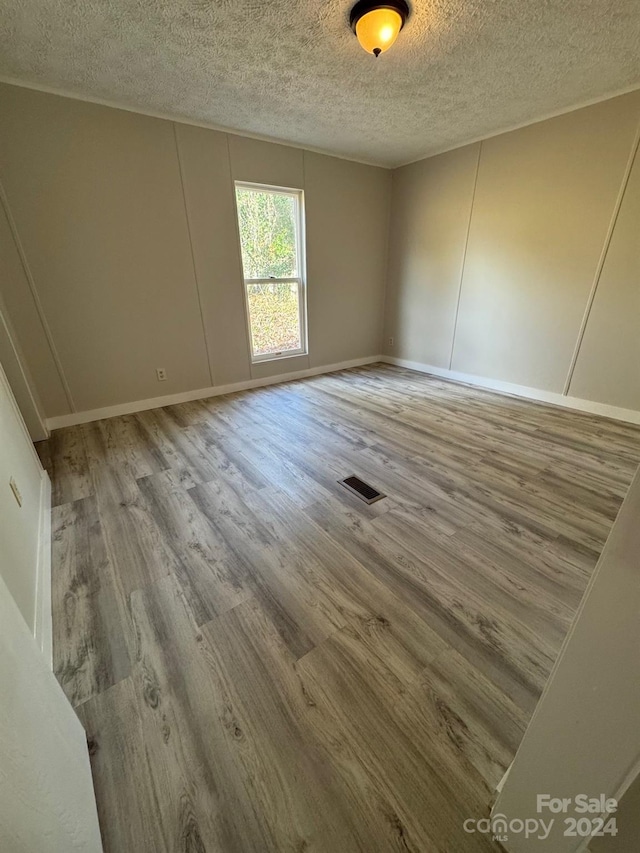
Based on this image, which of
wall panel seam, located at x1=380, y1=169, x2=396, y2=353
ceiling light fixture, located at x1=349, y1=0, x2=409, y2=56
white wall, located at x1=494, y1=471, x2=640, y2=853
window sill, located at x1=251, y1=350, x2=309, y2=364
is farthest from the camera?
wall panel seam, located at x1=380, y1=169, x2=396, y2=353

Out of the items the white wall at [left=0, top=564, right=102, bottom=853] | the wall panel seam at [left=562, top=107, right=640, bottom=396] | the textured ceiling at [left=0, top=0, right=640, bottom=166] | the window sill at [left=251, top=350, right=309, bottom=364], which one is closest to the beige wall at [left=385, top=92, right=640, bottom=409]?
the wall panel seam at [left=562, top=107, right=640, bottom=396]

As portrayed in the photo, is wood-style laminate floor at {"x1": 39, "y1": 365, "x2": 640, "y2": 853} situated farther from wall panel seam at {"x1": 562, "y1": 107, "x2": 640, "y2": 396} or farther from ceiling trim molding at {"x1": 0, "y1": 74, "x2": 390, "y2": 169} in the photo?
ceiling trim molding at {"x1": 0, "y1": 74, "x2": 390, "y2": 169}

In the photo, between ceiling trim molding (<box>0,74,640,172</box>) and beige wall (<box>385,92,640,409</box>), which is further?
beige wall (<box>385,92,640,409</box>)

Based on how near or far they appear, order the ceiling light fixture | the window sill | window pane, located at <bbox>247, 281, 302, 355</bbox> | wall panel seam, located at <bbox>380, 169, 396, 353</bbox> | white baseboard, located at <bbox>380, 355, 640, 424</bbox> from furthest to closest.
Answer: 1. wall panel seam, located at <bbox>380, 169, 396, 353</bbox>
2. the window sill
3. window pane, located at <bbox>247, 281, 302, 355</bbox>
4. white baseboard, located at <bbox>380, 355, 640, 424</bbox>
5. the ceiling light fixture

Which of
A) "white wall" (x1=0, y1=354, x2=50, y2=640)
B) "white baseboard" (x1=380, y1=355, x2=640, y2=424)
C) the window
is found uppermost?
the window

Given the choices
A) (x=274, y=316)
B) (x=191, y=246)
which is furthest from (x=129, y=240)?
(x=274, y=316)

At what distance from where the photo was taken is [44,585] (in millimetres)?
1374

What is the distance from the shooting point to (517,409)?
3312 millimetres

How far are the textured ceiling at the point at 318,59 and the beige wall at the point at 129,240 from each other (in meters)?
0.25

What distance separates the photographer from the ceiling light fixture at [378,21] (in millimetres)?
1623

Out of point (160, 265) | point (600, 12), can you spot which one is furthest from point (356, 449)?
point (600, 12)

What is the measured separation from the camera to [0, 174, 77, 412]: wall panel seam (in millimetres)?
2419

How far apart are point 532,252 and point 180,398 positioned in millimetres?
3921

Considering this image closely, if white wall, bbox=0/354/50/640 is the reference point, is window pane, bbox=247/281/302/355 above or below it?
above
